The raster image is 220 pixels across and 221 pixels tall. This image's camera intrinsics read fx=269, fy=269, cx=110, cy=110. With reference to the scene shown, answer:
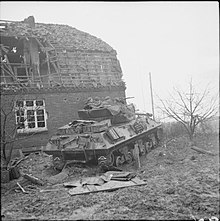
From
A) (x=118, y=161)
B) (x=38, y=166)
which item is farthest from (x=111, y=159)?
(x=38, y=166)

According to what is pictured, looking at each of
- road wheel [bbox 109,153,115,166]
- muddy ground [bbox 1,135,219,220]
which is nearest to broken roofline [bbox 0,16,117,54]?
muddy ground [bbox 1,135,219,220]

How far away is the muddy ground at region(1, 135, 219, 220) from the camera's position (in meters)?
5.30

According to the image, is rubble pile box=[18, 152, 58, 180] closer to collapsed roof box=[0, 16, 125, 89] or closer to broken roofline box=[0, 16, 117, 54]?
collapsed roof box=[0, 16, 125, 89]

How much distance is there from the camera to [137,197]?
246 inches

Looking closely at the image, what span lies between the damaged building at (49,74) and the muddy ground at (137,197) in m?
4.65

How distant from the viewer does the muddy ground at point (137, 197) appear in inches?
209

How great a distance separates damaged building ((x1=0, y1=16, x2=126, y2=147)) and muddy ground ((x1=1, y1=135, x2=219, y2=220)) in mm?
4654

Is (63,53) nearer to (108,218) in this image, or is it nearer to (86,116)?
(86,116)

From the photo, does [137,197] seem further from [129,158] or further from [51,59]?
[51,59]

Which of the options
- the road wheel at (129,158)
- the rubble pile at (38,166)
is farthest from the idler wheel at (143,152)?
the rubble pile at (38,166)

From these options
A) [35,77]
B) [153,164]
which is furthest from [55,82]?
[153,164]

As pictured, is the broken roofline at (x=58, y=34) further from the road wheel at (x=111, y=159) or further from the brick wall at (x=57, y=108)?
the road wheel at (x=111, y=159)

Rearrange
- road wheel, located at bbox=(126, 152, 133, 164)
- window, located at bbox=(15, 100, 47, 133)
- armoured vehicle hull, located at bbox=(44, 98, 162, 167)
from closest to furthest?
1. armoured vehicle hull, located at bbox=(44, 98, 162, 167)
2. road wheel, located at bbox=(126, 152, 133, 164)
3. window, located at bbox=(15, 100, 47, 133)

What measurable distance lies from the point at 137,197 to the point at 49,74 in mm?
10699
